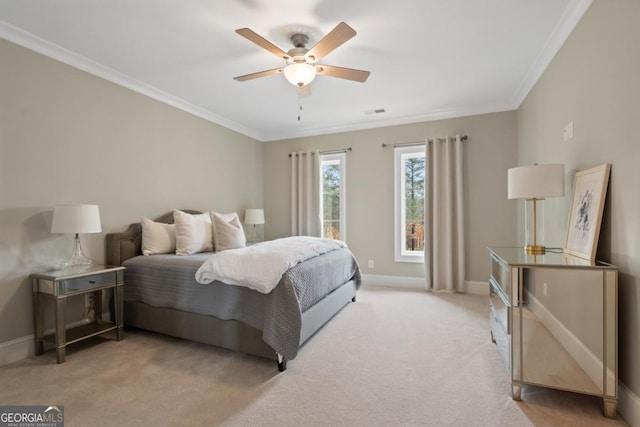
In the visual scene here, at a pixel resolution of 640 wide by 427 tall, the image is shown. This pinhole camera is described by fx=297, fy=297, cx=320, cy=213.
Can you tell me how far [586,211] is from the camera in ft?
6.70

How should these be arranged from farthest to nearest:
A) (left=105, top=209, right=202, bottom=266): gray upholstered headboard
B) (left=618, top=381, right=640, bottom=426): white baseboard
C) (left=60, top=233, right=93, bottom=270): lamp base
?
1. (left=105, top=209, right=202, bottom=266): gray upholstered headboard
2. (left=60, top=233, right=93, bottom=270): lamp base
3. (left=618, top=381, right=640, bottom=426): white baseboard

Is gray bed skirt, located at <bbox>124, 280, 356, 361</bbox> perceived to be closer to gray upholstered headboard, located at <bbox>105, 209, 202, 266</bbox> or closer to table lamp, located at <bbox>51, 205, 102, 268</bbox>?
gray upholstered headboard, located at <bbox>105, 209, 202, 266</bbox>

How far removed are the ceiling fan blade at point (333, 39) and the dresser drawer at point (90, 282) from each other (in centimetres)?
257

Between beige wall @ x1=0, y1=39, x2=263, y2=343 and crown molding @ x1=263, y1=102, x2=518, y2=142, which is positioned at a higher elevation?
crown molding @ x1=263, y1=102, x2=518, y2=142

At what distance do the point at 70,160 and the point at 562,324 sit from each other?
13.8ft

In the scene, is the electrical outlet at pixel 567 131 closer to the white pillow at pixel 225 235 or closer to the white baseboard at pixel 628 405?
the white baseboard at pixel 628 405

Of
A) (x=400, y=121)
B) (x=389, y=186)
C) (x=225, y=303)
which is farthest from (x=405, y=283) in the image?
(x=225, y=303)

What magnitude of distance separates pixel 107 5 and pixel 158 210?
2131 mm

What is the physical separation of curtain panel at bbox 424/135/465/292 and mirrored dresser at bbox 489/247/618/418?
2.17 meters

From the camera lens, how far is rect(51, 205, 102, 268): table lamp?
2.42m

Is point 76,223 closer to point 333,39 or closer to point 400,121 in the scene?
point 333,39

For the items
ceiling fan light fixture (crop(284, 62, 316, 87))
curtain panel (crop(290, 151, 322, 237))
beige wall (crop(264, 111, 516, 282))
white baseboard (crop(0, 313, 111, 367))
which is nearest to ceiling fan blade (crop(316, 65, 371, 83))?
ceiling fan light fixture (crop(284, 62, 316, 87))

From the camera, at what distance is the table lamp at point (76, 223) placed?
2418mm

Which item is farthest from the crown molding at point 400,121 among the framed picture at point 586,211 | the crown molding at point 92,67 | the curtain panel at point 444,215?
the framed picture at point 586,211
